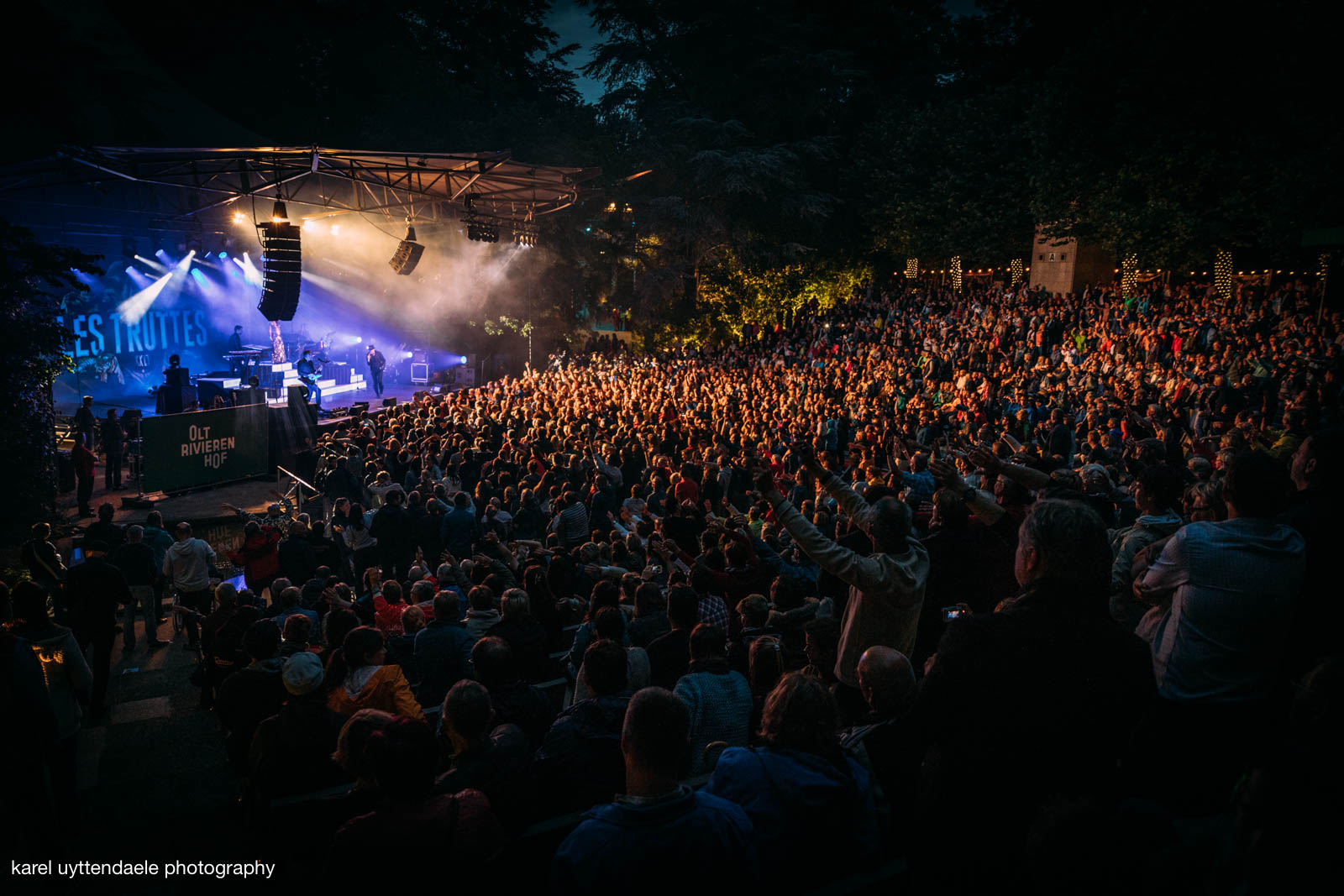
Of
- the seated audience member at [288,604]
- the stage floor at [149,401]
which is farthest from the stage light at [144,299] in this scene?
the seated audience member at [288,604]

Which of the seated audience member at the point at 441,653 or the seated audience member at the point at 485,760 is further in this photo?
the seated audience member at the point at 441,653

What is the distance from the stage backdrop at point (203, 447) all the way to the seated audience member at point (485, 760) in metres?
12.2

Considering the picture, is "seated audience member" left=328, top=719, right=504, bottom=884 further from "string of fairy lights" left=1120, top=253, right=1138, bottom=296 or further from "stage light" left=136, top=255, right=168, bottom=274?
"string of fairy lights" left=1120, top=253, right=1138, bottom=296

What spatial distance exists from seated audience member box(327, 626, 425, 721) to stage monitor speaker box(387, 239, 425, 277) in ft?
48.0

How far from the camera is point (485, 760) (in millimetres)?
2771

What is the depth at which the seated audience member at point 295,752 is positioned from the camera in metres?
3.34

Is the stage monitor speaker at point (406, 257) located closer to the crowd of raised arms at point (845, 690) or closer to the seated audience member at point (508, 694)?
the crowd of raised arms at point (845, 690)

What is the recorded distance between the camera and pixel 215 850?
414 cm

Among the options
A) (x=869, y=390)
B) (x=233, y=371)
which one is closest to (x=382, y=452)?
(x=869, y=390)

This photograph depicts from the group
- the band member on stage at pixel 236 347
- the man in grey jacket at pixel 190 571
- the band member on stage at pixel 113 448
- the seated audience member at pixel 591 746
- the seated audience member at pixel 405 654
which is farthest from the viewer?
the band member on stage at pixel 236 347

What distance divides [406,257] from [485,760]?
16.5 metres

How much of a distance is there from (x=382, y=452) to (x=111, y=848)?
8.65m

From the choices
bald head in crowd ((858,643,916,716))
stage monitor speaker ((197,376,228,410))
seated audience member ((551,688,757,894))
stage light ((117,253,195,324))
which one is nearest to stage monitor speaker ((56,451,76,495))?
stage monitor speaker ((197,376,228,410))

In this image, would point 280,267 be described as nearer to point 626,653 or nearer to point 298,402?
point 298,402
